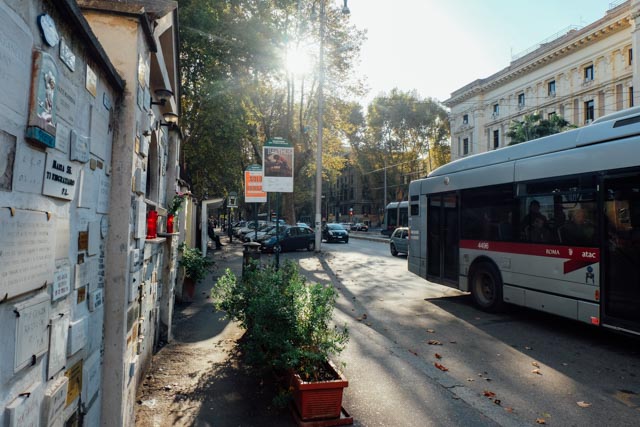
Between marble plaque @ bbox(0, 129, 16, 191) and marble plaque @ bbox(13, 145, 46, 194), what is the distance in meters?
0.03

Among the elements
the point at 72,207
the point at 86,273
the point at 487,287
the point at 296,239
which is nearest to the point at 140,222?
the point at 86,273

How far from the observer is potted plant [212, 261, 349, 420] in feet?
12.4

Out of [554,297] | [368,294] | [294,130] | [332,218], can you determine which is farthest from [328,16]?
[332,218]

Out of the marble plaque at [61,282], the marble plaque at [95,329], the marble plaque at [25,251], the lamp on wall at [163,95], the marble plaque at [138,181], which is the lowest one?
the marble plaque at [95,329]

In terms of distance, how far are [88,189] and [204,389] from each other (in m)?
2.82

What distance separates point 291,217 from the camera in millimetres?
32219

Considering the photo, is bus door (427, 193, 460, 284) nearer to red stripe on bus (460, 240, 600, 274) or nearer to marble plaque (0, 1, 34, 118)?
red stripe on bus (460, 240, 600, 274)

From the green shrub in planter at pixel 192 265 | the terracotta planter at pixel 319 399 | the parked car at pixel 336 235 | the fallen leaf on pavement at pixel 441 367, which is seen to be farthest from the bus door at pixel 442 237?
the parked car at pixel 336 235

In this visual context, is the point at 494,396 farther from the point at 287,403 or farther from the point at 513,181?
the point at 513,181

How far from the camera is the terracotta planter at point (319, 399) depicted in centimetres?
372

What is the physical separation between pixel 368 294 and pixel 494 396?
623cm

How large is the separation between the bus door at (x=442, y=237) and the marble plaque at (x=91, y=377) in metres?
8.01

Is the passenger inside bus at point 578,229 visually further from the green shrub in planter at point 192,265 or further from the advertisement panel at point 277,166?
the green shrub in planter at point 192,265

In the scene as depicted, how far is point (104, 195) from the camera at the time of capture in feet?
10.0
